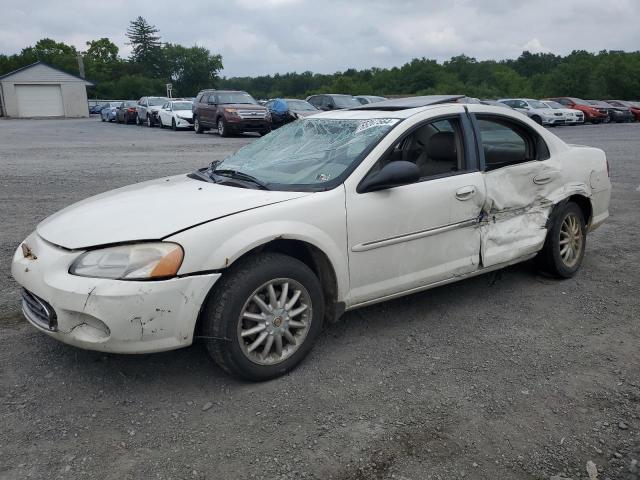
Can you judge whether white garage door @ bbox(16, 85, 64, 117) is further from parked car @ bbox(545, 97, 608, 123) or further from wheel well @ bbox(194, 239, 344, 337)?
wheel well @ bbox(194, 239, 344, 337)

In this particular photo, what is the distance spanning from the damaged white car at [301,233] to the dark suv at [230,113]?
1671 centimetres

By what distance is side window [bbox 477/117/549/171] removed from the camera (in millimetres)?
4508

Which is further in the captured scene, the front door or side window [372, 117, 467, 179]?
Result: side window [372, 117, 467, 179]

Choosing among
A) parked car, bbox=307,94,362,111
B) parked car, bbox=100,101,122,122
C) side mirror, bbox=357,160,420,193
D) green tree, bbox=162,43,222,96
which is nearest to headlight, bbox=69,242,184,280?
side mirror, bbox=357,160,420,193

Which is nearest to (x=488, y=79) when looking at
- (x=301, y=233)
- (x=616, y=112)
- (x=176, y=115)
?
A: (x=616, y=112)

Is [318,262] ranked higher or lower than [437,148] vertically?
lower

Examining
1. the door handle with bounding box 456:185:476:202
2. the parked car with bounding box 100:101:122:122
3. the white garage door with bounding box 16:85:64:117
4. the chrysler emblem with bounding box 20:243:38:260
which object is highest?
the white garage door with bounding box 16:85:64:117

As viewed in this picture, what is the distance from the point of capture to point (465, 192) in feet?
13.6

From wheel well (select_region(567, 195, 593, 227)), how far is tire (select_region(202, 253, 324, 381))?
2.79m

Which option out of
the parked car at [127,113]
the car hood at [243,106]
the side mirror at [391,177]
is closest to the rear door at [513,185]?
the side mirror at [391,177]

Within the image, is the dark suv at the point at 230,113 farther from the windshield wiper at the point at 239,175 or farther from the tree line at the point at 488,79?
the tree line at the point at 488,79

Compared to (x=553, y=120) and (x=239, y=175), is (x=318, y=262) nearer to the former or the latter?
(x=239, y=175)

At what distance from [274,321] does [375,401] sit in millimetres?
713

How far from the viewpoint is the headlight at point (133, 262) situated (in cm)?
298
